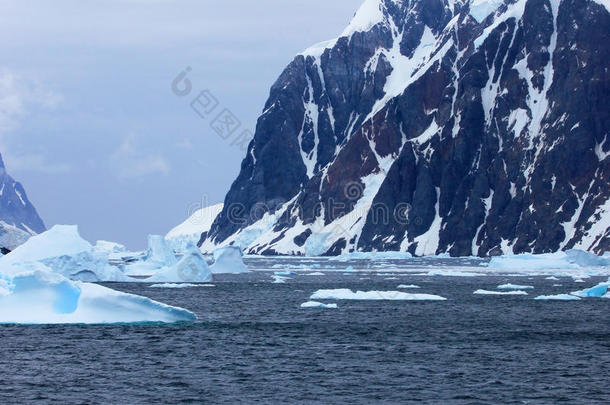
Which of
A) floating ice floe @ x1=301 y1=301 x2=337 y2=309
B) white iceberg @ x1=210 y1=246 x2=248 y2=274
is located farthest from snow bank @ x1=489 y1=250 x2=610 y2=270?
floating ice floe @ x1=301 y1=301 x2=337 y2=309

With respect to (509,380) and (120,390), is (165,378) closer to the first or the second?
(120,390)

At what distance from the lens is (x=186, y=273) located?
13212 centimetres

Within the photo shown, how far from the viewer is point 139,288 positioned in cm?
11438

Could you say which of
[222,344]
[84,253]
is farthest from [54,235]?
[222,344]

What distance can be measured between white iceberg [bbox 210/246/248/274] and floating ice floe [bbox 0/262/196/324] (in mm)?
94195

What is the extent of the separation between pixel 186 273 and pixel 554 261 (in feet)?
278

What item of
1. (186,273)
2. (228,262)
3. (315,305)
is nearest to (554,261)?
(228,262)

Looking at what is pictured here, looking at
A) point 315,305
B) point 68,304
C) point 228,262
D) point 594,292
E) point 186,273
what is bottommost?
point 315,305

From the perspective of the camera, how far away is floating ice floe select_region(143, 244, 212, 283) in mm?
129125

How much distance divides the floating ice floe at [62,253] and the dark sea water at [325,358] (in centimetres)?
3135

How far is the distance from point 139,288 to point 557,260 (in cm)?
10178

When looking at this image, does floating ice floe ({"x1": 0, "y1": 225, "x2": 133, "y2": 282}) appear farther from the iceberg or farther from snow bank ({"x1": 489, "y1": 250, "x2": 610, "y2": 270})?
snow bank ({"x1": 489, "y1": 250, "x2": 610, "y2": 270})

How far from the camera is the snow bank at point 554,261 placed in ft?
598

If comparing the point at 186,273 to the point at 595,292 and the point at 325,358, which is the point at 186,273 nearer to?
the point at 595,292
